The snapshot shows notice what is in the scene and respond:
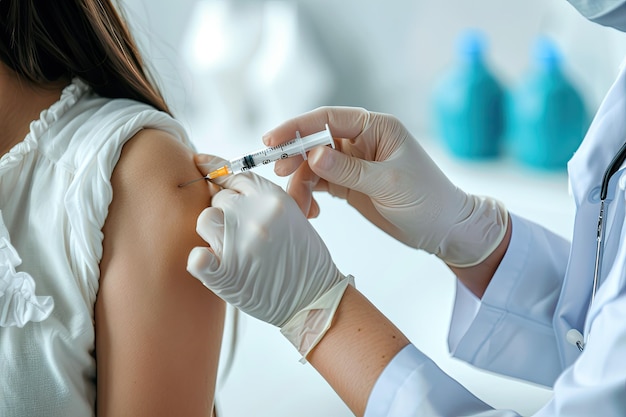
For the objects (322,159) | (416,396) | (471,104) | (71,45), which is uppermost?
(71,45)

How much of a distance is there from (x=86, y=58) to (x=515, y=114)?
6.66 feet

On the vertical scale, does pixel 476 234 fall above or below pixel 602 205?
below

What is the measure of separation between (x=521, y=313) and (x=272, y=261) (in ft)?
1.86

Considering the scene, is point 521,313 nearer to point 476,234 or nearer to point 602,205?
point 476,234

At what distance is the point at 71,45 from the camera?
132 cm

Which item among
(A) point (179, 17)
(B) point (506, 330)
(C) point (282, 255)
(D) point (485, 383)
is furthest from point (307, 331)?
(A) point (179, 17)

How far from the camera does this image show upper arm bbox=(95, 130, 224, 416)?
1.13 meters

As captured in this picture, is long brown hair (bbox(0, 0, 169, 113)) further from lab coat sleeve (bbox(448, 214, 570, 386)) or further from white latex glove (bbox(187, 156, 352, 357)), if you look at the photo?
lab coat sleeve (bbox(448, 214, 570, 386))

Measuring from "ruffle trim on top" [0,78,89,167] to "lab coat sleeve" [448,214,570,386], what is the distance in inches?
32.7

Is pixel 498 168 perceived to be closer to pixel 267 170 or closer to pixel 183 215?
pixel 267 170

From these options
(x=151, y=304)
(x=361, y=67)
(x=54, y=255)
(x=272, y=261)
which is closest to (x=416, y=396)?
(x=272, y=261)

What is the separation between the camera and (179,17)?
369 centimetres

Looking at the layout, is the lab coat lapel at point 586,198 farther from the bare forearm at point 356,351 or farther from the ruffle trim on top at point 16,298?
the ruffle trim on top at point 16,298

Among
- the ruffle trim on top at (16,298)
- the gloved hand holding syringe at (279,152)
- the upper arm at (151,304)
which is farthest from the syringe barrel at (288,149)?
the ruffle trim on top at (16,298)
